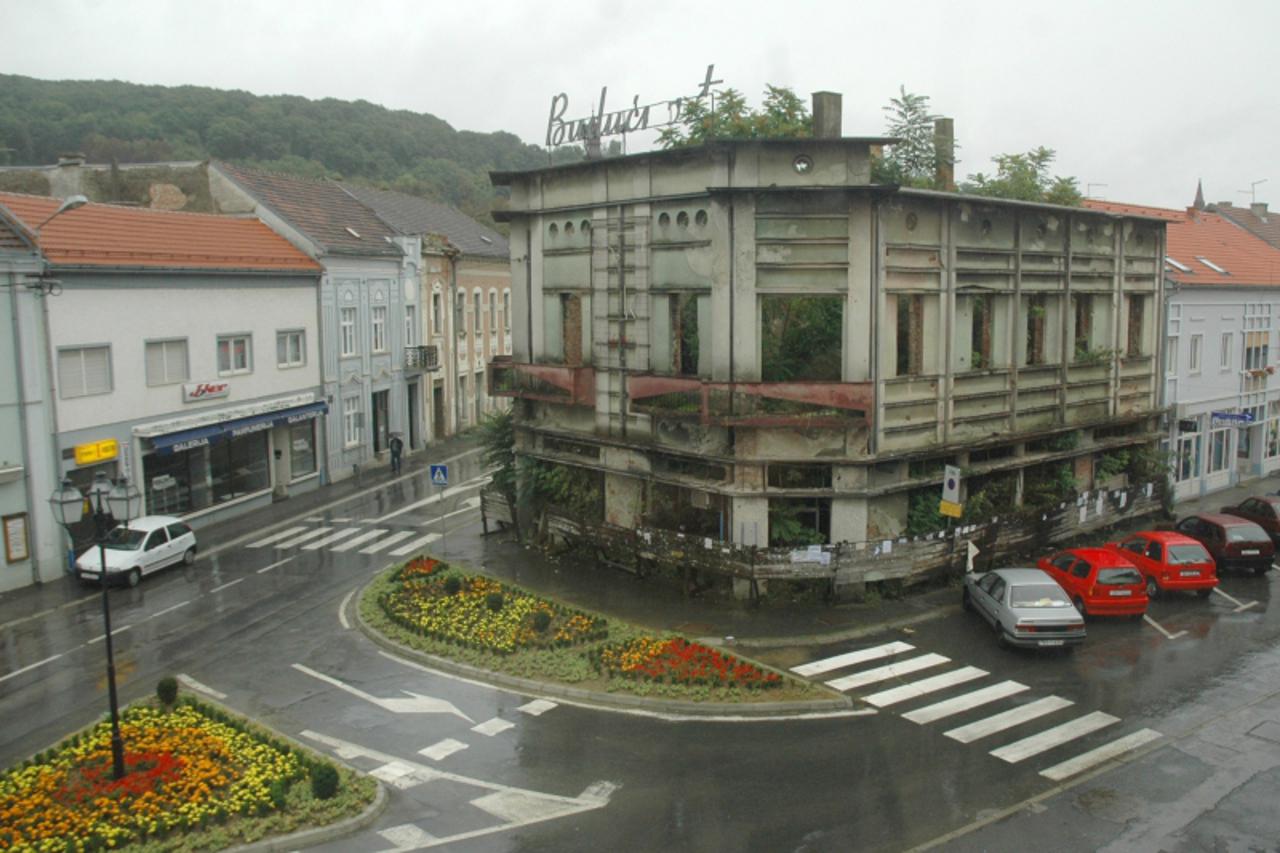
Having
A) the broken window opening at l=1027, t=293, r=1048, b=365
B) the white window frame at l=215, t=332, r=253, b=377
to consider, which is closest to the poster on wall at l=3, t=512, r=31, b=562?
the white window frame at l=215, t=332, r=253, b=377

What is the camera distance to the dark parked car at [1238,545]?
90.6ft

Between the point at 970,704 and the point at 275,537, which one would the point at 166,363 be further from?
the point at 970,704

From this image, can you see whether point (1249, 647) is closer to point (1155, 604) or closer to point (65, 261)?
point (1155, 604)

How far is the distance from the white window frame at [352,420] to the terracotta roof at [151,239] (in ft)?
19.4

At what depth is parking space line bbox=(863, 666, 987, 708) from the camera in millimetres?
18578

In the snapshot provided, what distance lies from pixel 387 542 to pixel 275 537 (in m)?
3.82

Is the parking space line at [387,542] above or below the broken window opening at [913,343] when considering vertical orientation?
below

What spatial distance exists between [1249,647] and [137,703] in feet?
70.5

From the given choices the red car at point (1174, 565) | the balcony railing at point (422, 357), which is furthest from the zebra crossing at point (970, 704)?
the balcony railing at point (422, 357)

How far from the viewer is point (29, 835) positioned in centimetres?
1334

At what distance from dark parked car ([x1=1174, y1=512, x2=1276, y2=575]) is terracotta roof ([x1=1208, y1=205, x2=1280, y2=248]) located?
2919 cm

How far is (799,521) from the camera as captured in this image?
83.3 ft

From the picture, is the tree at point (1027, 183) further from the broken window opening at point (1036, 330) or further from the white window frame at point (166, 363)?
the white window frame at point (166, 363)

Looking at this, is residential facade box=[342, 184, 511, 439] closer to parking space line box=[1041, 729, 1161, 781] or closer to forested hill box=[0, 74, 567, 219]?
forested hill box=[0, 74, 567, 219]
